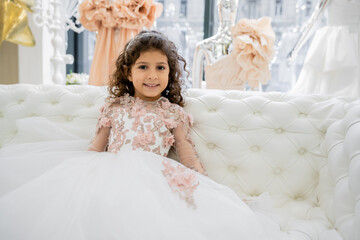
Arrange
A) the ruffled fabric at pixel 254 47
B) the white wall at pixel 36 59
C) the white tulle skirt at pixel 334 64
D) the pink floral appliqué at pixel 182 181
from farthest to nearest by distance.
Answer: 1. the white wall at pixel 36 59
2. the white tulle skirt at pixel 334 64
3. the ruffled fabric at pixel 254 47
4. the pink floral appliqué at pixel 182 181

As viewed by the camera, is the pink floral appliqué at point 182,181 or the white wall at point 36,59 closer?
the pink floral appliqué at point 182,181

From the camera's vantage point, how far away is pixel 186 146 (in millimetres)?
1151

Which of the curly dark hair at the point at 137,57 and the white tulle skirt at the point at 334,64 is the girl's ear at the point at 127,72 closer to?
the curly dark hair at the point at 137,57

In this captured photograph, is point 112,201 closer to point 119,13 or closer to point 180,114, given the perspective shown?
point 180,114

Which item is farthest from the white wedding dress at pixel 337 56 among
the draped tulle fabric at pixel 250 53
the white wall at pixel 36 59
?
the white wall at pixel 36 59

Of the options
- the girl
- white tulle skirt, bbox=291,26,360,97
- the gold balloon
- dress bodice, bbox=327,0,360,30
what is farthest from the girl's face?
the gold balloon

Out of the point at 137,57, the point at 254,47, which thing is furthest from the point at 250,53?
the point at 137,57

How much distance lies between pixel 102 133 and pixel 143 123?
0.19 meters

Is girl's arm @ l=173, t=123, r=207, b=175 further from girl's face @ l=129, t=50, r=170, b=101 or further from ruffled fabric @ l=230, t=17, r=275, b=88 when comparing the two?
ruffled fabric @ l=230, t=17, r=275, b=88

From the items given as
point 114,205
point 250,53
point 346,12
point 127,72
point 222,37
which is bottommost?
point 114,205

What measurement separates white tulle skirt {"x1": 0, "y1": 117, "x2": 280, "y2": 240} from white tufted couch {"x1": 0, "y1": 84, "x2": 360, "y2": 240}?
257 mm

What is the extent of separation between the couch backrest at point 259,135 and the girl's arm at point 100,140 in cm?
10

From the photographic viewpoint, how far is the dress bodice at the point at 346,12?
5.43ft

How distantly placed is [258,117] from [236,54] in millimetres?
454
